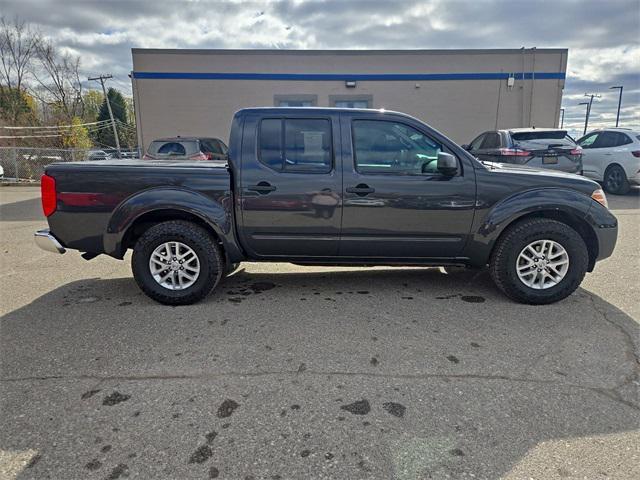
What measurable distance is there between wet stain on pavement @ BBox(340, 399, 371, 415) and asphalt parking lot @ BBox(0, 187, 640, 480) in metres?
0.02

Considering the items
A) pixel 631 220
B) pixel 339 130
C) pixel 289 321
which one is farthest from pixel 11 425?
pixel 631 220

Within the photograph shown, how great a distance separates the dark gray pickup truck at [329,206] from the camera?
3.81 metres

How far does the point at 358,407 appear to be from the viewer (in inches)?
95.8

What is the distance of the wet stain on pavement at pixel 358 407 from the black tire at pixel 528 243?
7.24ft

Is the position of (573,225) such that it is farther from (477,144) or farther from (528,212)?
(477,144)

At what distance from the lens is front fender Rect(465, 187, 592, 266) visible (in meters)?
3.81

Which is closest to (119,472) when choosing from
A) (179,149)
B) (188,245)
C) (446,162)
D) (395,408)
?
(395,408)

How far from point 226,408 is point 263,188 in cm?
206

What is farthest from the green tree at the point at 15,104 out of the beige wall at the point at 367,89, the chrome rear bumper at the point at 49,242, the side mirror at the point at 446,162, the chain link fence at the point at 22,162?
the side mirror at the point at 446,162

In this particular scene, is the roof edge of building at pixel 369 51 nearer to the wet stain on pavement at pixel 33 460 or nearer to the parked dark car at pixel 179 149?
the parked dark car at pixel 179 149

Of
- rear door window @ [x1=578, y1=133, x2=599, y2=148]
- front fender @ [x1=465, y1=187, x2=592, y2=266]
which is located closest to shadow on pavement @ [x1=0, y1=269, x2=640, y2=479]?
front fender @ [x1=465, y1=187, x2=592, y2=266]

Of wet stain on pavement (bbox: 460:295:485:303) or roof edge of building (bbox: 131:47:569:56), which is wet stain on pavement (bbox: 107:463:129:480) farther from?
roof edge of building (bbox: 131:47:569:56)

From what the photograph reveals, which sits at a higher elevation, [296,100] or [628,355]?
[296,100]

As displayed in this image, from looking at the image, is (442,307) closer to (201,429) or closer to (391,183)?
(391,183)
